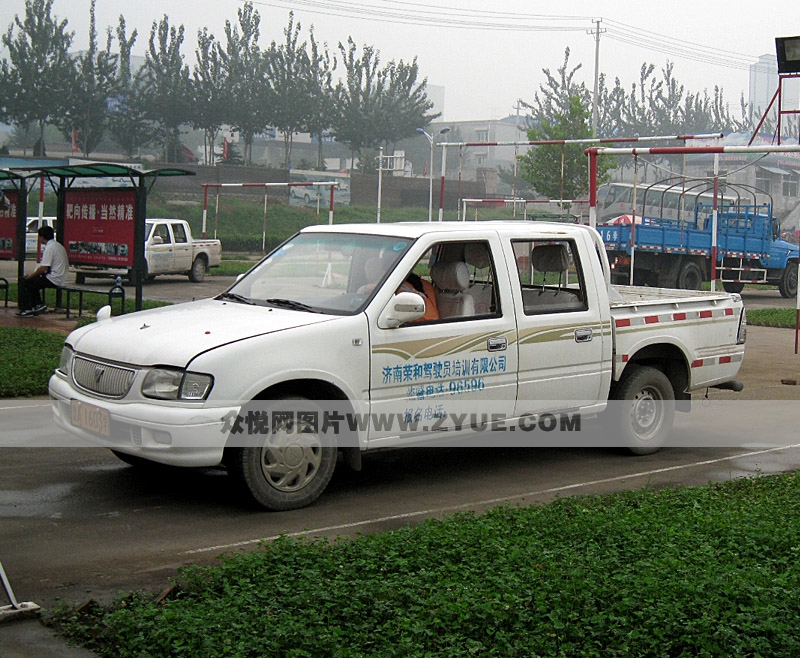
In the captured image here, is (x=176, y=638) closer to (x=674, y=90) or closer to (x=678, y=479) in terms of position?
(x=678, y=479)

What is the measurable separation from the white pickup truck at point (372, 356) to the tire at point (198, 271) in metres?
20.4

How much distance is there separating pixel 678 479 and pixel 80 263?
469 inches

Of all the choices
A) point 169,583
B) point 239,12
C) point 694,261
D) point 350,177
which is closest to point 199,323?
point 169,583

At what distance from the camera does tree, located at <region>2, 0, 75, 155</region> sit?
176ft

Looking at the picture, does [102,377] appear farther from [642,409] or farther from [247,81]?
[247,81]

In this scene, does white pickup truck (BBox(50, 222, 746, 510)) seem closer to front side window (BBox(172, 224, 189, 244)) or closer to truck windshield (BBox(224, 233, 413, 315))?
truck windshield (BBox(224, 233, 413, 315))

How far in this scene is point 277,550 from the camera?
210 inches

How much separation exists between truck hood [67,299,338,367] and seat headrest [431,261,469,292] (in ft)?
4.06

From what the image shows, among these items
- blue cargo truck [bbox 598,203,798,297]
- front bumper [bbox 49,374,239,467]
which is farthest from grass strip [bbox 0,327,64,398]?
blue cargo truck [bbox 598,203,798,297]

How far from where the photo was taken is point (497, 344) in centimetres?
736

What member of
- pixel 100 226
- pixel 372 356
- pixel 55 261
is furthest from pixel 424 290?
pixel 55 261

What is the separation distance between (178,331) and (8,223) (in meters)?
13.9

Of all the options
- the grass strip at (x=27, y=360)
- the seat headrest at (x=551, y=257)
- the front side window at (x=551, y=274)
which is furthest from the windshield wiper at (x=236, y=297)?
the grass strip at (x=27, y=360)

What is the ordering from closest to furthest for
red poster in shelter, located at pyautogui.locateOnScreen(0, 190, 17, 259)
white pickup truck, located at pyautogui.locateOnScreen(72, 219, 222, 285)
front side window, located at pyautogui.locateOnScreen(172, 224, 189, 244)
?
red poster in shelter, located at pyautogui.locateOnScreen(0, 190, 17, 259), white pickup truck, located at pyautogui.locateOnScreen(72, 219, 222, 285), front side window, located at pyautogui.locateOnScreen(172, 224, 189, 244)
